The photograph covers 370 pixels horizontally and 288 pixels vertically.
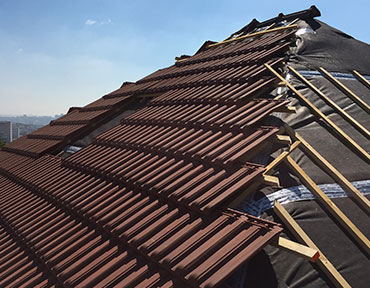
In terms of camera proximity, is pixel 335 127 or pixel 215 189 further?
pixel 335 127

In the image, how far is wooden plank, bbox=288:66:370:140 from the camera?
4922mm

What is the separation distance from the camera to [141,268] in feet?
9.19

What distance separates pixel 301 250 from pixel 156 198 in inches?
70.1

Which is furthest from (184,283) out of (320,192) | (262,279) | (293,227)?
(320,192)

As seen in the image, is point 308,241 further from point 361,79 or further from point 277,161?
point 361,79

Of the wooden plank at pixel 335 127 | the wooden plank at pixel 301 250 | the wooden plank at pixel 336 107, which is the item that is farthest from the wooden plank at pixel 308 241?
the wooden plank at pixel 336 107

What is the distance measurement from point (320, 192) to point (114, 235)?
2.51 meters

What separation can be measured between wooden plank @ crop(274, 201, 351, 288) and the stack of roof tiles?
0.51 meters

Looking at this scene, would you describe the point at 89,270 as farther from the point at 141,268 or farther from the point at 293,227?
the point at 293,227

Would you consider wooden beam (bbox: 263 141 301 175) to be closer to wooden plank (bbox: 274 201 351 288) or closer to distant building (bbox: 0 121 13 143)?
wooden plank (bbox: 274 201 351 288)

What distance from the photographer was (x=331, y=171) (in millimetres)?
3871

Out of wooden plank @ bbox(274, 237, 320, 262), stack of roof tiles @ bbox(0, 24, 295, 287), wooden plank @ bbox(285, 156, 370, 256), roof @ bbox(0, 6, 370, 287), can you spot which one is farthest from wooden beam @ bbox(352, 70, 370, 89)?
wooden plank @ bbox(274, 237, 320, 262)

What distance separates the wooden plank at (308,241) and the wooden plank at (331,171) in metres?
1.03

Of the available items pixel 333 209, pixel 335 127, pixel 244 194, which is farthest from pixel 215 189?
pixel 335 127
